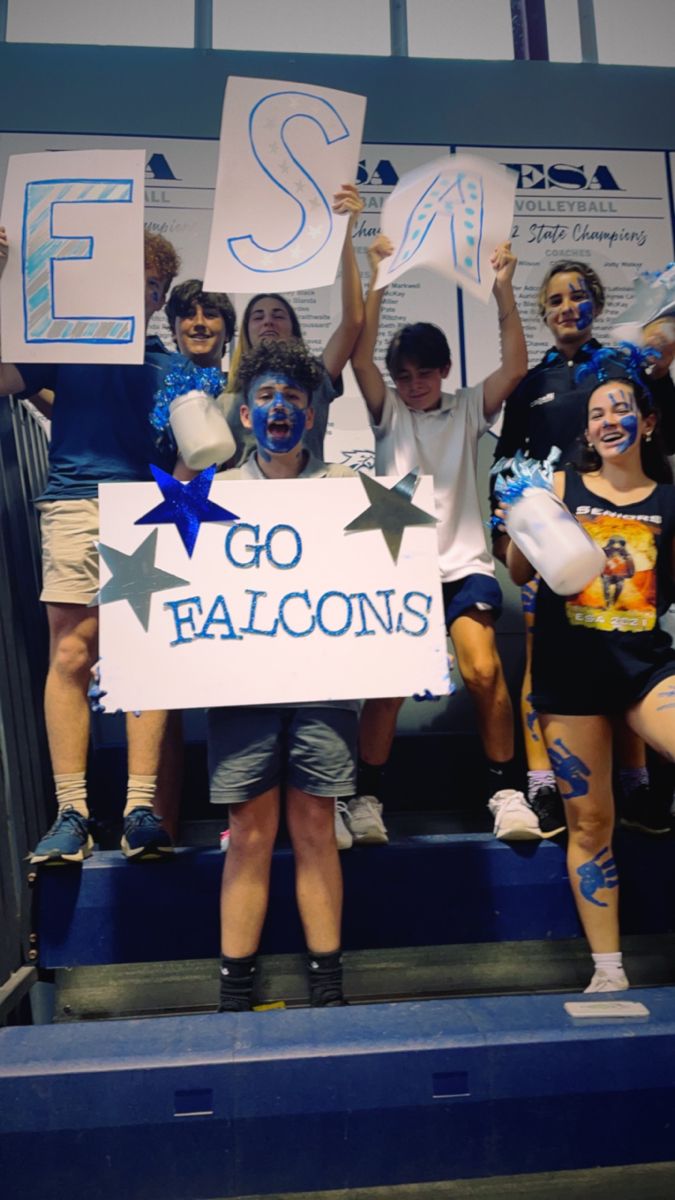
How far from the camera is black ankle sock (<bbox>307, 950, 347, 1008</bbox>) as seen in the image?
1.76 meters

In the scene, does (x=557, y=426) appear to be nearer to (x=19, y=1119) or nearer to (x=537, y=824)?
(x=537, y=824)

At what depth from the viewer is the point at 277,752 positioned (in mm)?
1820

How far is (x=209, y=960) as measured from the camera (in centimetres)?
202

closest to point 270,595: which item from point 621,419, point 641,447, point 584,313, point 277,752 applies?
point 277,752

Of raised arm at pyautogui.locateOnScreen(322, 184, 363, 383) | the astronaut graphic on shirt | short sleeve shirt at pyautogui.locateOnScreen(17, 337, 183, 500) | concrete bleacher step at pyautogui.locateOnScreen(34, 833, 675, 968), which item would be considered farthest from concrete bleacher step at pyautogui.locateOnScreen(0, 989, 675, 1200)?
raised arm at pyautogui.locateOnScreen(322, 184, 363, 383)

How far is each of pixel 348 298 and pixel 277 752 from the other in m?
1.13

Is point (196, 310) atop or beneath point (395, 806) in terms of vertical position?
atop

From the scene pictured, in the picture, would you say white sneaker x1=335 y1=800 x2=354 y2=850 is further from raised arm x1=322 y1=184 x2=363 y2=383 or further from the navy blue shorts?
raised arm x1=322 y1=184 x2=363 y2=383

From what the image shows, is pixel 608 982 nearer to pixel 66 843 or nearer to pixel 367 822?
pixel 367 822

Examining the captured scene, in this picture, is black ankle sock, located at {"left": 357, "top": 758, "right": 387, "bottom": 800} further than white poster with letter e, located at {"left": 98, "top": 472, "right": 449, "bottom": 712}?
Yes

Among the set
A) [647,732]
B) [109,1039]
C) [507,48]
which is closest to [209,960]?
[109,1039]

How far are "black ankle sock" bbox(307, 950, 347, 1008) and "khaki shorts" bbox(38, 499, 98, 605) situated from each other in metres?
0.95

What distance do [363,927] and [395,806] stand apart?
0.62 m

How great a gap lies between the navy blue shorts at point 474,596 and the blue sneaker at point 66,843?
0.98m
